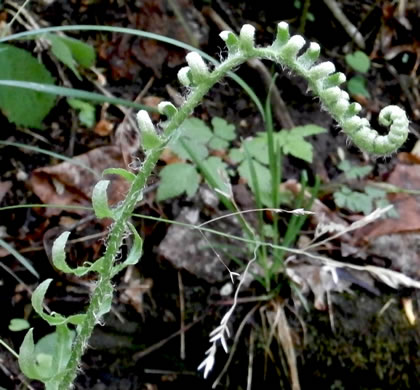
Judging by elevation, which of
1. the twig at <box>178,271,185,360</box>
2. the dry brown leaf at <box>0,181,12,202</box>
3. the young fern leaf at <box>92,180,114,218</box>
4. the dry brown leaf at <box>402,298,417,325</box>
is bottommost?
the dry brown leaf at <box>402,298,417,325</box>

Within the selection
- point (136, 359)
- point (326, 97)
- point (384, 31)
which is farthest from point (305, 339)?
point (384, 31)

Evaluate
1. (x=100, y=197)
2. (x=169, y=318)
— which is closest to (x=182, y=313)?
(x=169, y=318)

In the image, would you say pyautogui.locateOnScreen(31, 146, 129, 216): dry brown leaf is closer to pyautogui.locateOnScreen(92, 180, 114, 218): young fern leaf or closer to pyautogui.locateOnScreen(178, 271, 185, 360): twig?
pyautogui.locateOnScreen(178, 271, 185, 360): twig

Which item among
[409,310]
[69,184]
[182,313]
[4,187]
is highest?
[4,187]

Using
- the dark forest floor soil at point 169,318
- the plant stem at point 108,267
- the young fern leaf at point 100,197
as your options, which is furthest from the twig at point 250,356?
the young fern leaf at point 100,197

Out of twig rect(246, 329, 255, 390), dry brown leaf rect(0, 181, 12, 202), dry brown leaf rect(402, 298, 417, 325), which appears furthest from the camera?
dry brown leaf rect(0, 181, 12, 202)

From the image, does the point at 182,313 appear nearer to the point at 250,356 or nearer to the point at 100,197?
the point at 250,356

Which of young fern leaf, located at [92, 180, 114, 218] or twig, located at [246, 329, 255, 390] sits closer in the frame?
young fern leaf, located at [92, 180, 114, 218]

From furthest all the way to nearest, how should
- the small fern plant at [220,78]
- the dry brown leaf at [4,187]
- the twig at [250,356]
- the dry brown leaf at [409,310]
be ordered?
the dry brown leaf at [4,187] → the dry brown leaf at [409,310] → the twig at [250,356] → the small fern plant at [220,78]

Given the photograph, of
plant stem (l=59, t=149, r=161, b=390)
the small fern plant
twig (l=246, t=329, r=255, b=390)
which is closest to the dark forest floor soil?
twig (l=246, t=329, r=255, b=390)

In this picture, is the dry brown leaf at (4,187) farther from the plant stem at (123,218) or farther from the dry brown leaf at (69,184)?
the plant stem at (123,218)

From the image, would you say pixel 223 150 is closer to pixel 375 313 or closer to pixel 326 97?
pixel 375 313
